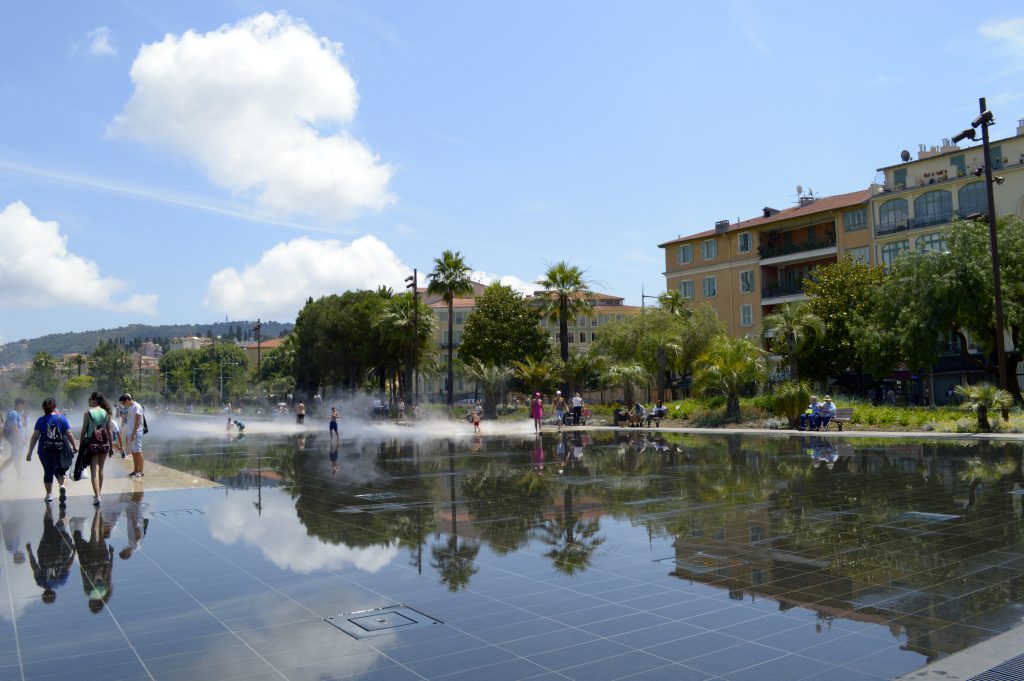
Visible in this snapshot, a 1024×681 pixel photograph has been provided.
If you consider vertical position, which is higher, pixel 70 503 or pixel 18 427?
pixel 18 427

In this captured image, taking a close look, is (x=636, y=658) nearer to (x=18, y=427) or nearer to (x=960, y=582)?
(x=960, y=582)

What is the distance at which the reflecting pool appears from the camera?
533cm

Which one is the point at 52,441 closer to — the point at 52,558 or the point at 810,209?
the point at 52,558

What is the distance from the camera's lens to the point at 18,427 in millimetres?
16547

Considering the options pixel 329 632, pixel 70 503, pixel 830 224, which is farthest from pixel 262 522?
pixel 830 224

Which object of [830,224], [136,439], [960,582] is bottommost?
[960,582]

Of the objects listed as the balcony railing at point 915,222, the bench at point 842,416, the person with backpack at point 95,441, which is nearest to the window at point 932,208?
the balcony railing at point 915,222

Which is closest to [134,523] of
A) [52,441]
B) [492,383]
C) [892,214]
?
[52,441]

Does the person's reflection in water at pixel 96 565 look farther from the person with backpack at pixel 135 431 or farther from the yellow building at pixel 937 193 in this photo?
the yellow building at pixel 937 193

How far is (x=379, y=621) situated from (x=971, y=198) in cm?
5445

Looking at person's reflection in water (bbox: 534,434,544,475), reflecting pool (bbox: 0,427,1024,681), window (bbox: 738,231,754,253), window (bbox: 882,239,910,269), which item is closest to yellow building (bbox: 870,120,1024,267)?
window (bbox: 882,239,910,269)

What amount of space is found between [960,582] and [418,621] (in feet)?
15.2

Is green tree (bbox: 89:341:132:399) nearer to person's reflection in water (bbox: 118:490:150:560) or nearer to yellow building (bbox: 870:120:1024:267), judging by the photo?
yellow building (bbox: 870:120:1024:267)

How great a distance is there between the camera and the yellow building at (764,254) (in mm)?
57250
